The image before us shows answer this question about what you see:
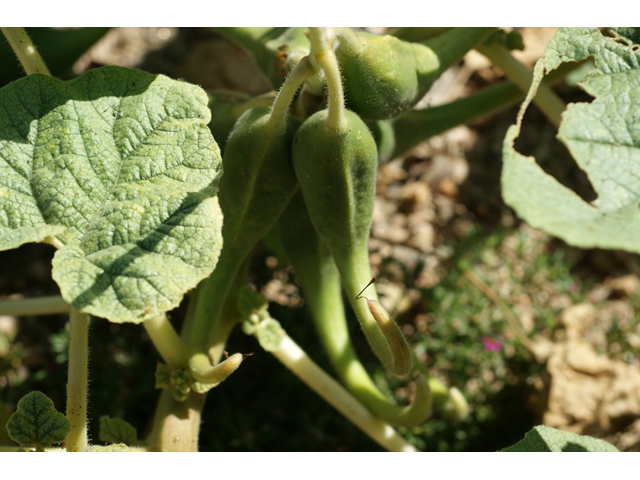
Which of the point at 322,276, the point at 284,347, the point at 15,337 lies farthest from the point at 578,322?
the point at 15,337

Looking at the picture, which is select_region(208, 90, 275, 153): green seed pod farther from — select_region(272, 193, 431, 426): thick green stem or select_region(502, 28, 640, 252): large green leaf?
select_region(502, 28, 640, 252): large green leaf

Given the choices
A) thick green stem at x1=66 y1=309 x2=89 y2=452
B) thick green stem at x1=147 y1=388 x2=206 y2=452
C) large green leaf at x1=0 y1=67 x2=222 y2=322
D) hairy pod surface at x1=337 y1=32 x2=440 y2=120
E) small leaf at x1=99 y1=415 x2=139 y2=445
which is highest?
large green leaf at x1=0 y1=67 x2=222 y2=322

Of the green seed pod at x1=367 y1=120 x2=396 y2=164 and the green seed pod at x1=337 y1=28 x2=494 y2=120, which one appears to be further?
the green seed pod at x1=367 y1=120 x2=396 y2=164

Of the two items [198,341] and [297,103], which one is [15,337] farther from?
[297,103]

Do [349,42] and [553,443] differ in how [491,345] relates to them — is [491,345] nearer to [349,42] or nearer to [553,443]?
[553,443]

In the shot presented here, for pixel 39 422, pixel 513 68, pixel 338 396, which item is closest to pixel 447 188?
pixel 513 68

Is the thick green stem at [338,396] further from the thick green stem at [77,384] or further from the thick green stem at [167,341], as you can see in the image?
the thick green stem at [77,384]

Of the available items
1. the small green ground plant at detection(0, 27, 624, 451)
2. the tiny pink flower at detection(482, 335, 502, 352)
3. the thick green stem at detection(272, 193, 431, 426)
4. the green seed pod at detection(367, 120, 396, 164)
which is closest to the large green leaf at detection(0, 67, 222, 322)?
the small green ground plant at detection(0, 27, 624, 451)
